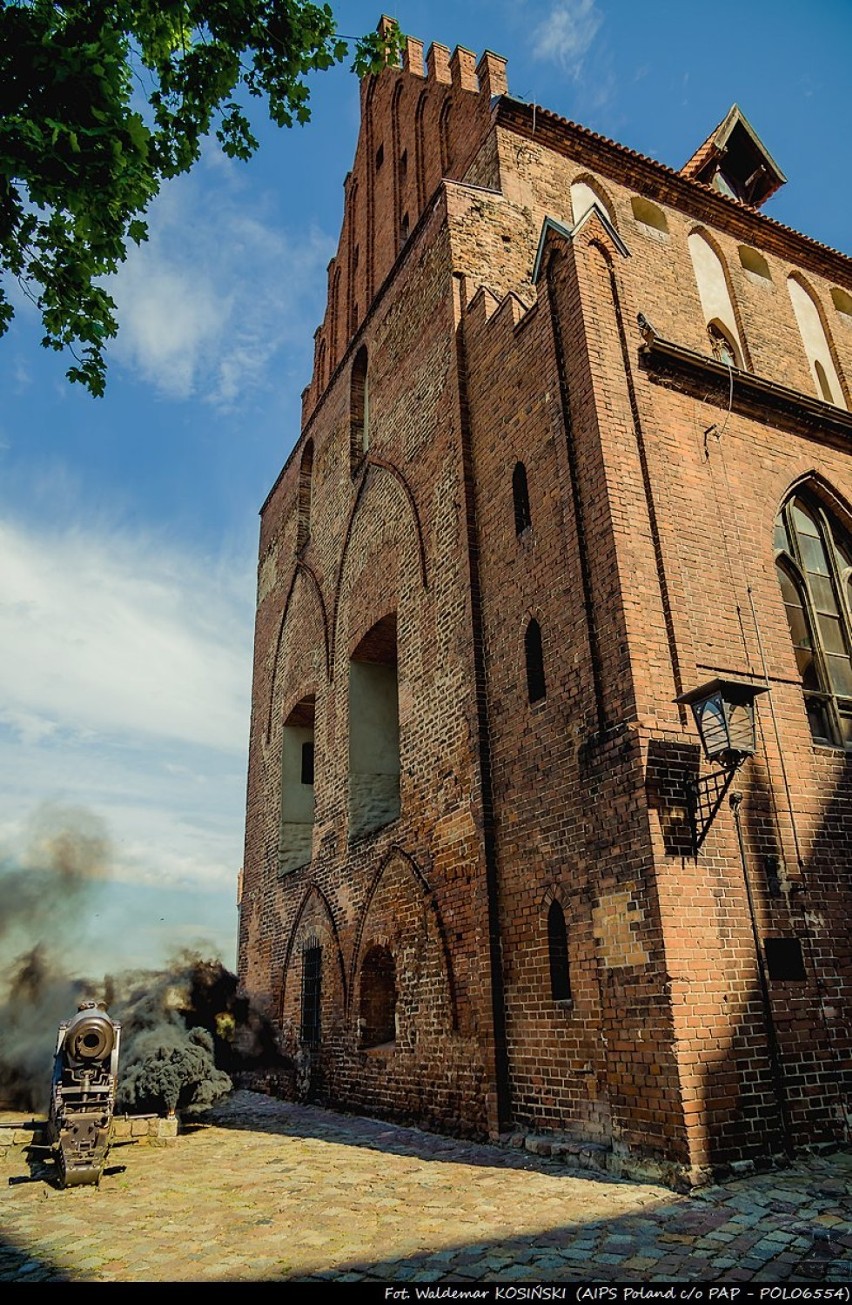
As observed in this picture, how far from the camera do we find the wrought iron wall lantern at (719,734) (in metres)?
5.67

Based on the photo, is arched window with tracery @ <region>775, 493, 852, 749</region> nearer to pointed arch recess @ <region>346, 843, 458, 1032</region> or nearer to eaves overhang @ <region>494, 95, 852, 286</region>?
pointed arch recess @ <region>346, 843, 458, 1032</region>

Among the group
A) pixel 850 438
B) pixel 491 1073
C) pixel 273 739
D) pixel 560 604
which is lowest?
pixel 491 1073

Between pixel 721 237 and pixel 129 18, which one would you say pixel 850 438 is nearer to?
pixel 721 237

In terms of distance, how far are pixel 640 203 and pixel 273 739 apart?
10285 mm

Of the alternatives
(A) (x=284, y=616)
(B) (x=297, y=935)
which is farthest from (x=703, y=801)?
(A) (x=284, y=616)

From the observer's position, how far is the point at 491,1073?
6758 millimetres

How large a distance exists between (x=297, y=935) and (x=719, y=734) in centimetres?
819

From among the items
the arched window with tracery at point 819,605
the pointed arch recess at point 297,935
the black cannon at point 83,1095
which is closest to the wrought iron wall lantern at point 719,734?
the arched window with tracery at point 819,605

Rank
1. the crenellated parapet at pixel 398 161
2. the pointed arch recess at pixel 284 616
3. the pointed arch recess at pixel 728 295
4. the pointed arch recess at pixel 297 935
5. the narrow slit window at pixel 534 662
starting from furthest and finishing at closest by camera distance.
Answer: the pointed arch recess at pixel 284 616 → the crenellated parapet at pixel 398 161 → the pointed arch recess at pixel 728 295 → the pointed arch recess at pixel 297 935 → the narrow slit window at pixel 534 662

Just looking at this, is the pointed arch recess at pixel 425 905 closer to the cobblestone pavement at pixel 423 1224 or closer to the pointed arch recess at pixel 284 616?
the cobblestone pavement at pixel 423 1224

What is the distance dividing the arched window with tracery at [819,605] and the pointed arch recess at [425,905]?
3894 millimetres

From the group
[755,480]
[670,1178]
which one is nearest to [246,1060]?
[670,1178]

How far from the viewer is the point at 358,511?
39.8 ft

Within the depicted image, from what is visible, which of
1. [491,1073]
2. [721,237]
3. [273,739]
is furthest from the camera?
[273,739]
